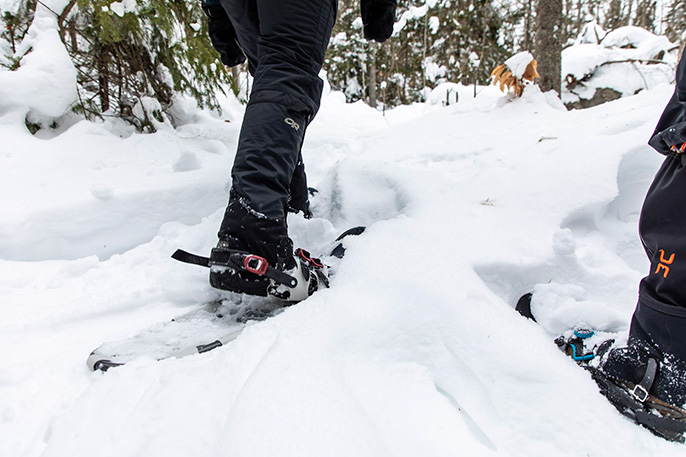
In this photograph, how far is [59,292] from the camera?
1.15m

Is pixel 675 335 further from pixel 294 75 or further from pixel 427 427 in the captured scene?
pixel 294 75

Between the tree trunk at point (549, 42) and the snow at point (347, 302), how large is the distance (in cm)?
276

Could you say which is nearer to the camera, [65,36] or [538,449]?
[538,449]

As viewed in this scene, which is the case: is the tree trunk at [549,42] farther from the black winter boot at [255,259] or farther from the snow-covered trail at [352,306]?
the black winter boot at [255,259]

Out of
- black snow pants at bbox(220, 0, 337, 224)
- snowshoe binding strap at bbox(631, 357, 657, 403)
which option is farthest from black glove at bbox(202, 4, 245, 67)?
snowshoe binding strap at bbox(631, 357, 657, 403)

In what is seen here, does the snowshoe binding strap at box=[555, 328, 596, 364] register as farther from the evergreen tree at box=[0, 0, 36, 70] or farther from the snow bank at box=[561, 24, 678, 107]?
the snow bank at box=[561, 24, 678, 107]

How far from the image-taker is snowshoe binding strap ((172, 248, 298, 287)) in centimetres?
89

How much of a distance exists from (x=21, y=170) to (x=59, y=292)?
3.55ft

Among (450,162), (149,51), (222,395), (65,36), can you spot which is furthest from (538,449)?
(65,36)

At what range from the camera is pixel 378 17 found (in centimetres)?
148

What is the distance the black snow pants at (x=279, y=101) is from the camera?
3.29 ft

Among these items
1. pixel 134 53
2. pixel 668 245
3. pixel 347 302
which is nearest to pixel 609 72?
pixel 134 53

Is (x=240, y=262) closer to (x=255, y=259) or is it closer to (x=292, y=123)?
(x=255, y=259)

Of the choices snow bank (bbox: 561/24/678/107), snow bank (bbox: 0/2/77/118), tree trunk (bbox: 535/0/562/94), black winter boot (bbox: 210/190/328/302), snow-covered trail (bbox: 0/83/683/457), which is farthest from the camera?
snow bank (bbox: 561/24/678/107)
